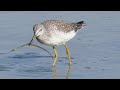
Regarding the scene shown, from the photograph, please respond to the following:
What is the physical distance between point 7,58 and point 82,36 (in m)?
2.74

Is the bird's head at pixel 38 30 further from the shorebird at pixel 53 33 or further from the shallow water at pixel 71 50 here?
the shallow water at pixel 71 50

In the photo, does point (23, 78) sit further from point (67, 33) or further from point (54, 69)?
point (67, 33)

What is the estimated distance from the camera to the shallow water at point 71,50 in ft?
31.4

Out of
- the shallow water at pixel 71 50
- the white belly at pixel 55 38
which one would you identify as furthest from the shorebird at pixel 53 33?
the shallow water at pixel 71 50

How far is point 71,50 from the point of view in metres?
11.4

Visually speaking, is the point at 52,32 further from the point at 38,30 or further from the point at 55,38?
the point at 38,30

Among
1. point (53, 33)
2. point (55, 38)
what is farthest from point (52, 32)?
point (55, 38)

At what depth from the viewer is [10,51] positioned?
1124 cm

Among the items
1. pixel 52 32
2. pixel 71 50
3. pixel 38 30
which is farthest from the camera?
pixel 71 50

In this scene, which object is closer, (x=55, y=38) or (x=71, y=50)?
(x=55, y=38)

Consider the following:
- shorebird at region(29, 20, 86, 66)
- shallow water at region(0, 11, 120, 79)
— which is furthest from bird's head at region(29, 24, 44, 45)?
shallow water at region(0, 11, 120, 79)

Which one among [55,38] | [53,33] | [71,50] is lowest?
[55,38]
